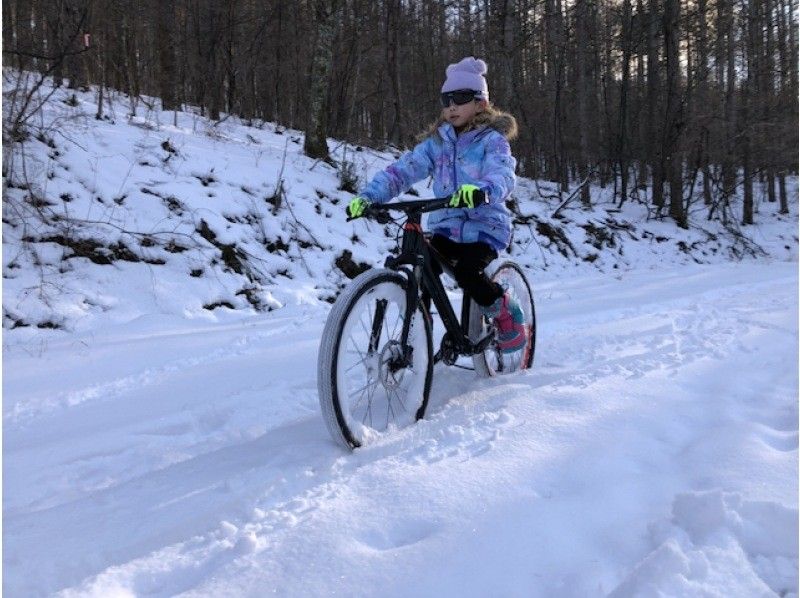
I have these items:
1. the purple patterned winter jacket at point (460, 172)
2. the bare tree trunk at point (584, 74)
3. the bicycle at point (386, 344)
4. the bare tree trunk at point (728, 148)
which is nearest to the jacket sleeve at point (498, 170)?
the purple patterned winter jacket at point (460, 172)

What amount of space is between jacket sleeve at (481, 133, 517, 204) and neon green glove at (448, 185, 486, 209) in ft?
0.51

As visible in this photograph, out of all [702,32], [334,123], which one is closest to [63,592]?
[334,123]

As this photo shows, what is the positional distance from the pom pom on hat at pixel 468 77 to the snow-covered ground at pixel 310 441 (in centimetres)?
161

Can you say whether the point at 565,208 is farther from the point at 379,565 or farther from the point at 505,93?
the point at 379,565

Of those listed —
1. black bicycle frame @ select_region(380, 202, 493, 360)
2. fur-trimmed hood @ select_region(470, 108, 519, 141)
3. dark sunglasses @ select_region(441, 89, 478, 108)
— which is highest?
dark sunglasses @ select_region(441, 89, 478, 108)

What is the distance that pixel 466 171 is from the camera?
2961mm

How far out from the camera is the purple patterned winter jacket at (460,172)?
287 cm

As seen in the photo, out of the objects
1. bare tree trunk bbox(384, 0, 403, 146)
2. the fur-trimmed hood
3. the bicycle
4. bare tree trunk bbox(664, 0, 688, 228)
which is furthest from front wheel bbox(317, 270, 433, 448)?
bare tree trunk bbox(664, 0, 688, 228)

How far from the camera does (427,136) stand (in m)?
3.15

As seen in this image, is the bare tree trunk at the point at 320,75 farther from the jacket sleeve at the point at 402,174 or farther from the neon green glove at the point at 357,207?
the neon green glove at the point at 357,207

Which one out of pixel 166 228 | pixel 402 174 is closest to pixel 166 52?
pixel 166 228

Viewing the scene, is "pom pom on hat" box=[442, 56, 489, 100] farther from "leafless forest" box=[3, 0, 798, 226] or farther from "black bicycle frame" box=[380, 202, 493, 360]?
"leafless forest" box=[3, 0, 798, 226]

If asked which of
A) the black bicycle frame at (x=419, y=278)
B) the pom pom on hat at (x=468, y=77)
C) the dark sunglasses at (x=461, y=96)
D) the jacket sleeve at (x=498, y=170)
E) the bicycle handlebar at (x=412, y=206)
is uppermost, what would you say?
the pom pom on hat at (x=468, y=77)

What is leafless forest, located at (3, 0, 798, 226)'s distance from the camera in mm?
11219
